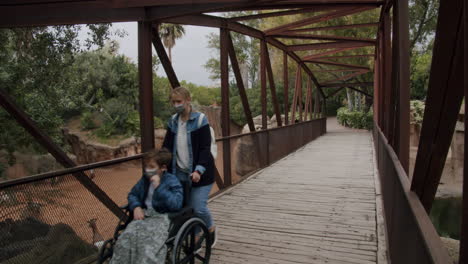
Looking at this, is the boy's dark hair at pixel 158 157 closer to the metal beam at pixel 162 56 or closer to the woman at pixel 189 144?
the woman at pixel 189 144

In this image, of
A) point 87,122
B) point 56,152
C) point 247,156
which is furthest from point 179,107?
point 87,122

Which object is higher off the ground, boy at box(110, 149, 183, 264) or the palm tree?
the palm tree

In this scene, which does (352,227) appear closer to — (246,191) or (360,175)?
(246,191)

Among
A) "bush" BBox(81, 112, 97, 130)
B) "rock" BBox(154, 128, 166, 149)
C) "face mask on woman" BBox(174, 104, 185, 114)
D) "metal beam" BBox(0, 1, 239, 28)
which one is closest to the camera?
"face mask on woman" BBox(174, 104, 185, 114)

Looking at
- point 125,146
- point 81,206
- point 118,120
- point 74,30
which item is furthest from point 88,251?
point 118,120

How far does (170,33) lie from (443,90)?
3781cm

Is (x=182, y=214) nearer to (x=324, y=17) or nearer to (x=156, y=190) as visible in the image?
(x=156, y=190)

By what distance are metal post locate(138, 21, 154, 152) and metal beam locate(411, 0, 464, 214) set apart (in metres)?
3.77

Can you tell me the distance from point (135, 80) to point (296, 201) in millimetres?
16749

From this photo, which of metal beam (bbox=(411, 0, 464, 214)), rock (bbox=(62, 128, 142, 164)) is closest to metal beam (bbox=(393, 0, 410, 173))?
metal beam (bbox=(411, 0, 464, 214))

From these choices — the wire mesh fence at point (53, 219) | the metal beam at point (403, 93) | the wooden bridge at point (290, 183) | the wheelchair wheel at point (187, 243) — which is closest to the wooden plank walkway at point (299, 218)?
the wooden bridge at point (290, 183)

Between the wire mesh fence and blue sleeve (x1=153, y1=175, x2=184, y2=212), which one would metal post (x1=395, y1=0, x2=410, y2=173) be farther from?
the wire mesh fence

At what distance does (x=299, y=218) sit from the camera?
4938 mm

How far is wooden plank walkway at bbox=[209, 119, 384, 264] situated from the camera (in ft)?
12.2
